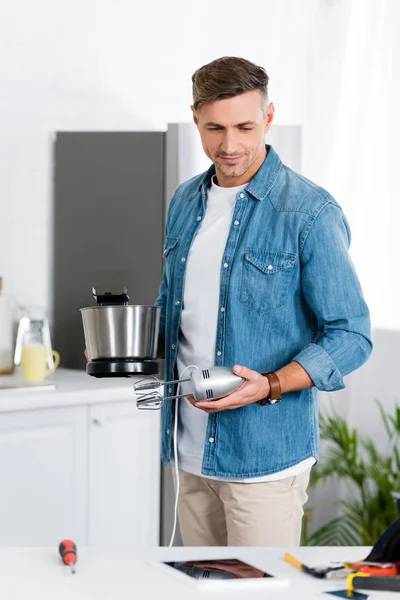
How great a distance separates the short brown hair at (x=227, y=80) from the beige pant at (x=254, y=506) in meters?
0.80

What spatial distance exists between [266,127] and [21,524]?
1.59 meters

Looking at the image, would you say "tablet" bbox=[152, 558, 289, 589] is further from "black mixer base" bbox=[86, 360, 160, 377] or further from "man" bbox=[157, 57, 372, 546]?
"black mixer base" bbox=[86, 360, 160, 377]

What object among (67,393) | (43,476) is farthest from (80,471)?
(67,393)

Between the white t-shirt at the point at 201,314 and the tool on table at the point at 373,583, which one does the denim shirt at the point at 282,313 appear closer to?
the white t-shirt at the point at 201,314

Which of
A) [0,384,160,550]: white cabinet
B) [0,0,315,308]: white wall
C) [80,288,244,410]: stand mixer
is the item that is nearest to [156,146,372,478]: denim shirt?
[80,288,244,410]: stand mixer

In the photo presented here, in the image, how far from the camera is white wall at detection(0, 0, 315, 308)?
351cm

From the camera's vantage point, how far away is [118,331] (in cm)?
190

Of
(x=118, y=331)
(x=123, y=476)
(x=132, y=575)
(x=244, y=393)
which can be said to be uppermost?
(x=118, y=331)

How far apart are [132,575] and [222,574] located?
0.46 ft

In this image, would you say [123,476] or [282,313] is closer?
[282,313]

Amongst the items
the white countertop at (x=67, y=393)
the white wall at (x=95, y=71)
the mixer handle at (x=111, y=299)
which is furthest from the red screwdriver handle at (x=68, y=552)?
the white wall at (x=95, y=71)

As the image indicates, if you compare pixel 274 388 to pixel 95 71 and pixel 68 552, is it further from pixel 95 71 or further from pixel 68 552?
pixel 95 71

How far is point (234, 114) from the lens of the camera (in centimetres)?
184

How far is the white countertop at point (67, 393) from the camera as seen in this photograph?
110 inches
